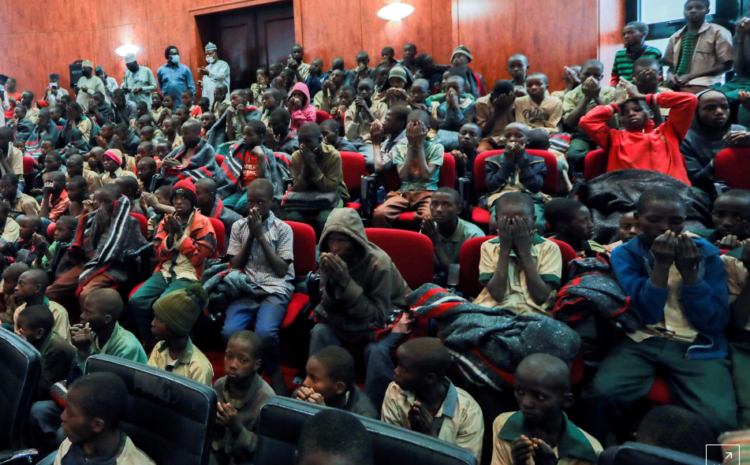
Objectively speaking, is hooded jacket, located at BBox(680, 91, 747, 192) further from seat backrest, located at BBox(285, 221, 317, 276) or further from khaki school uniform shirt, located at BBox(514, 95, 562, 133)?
seat backrest, located at BBox(285, 221, 317, 276)

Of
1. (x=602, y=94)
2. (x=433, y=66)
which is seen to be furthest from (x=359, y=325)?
(x=433, y=66)

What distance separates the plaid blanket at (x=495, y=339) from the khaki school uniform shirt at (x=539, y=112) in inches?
109

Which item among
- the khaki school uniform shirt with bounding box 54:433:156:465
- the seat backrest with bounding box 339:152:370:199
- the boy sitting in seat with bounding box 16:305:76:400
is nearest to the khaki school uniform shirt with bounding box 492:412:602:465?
the khaki school uniform shirt with bounding box 54:433:156:465

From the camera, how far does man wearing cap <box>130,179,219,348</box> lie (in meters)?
2.99

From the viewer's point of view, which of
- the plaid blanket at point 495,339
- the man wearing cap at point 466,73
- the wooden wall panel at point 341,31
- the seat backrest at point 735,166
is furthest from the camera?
the wooden wall panel at point 341,31

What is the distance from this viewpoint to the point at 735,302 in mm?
2033

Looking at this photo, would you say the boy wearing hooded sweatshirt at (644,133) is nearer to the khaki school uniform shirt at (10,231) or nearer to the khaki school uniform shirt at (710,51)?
the khaki school uniform shirt at (710,51)

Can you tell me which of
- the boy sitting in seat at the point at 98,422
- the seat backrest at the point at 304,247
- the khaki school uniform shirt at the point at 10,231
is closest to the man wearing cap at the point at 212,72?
the khaki school uniform shirt at the point at 10,231

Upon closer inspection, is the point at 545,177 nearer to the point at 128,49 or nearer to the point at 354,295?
the point at 354,295

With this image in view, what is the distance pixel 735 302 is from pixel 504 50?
203 inches

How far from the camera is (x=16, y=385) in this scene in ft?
5.34

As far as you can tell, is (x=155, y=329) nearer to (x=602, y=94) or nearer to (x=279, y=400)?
(x=279, y=400)

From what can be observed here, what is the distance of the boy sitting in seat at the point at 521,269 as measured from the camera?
2.33m

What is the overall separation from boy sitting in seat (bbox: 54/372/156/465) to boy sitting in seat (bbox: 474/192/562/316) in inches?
55.0
